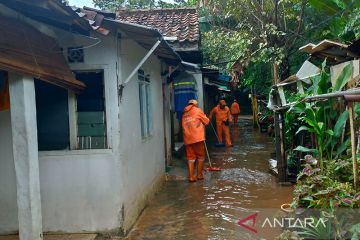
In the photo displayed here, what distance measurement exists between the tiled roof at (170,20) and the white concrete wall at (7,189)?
5.37 meters

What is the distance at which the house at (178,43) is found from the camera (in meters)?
10.0

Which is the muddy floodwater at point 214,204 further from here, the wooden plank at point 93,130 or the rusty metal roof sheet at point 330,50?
the rusty metal roof sheet at point 330,50

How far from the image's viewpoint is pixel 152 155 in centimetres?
823

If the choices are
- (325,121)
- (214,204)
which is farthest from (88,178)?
(325,121)

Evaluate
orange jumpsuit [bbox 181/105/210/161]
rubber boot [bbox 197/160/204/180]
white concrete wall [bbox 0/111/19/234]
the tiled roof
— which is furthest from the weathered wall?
the tiled roof

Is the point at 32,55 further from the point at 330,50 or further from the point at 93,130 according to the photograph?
the point at 330,50

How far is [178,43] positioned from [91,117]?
451 centimetres

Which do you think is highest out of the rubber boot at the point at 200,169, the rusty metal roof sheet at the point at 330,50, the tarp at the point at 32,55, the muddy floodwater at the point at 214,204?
the rusty metal roof sheet at the point at 330,50

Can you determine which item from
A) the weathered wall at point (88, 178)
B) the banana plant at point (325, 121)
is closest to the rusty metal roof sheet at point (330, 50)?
the banana plant at point (325, 121)

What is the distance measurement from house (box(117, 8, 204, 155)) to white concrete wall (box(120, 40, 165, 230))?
154 cm

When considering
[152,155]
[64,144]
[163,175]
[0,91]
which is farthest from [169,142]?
[0,91]

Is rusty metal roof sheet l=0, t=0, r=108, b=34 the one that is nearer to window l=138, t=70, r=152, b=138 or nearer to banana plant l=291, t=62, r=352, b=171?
window l=138, t=70, r=152, b=138

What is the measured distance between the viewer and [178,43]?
9539 millimetres

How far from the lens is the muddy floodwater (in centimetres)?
574
